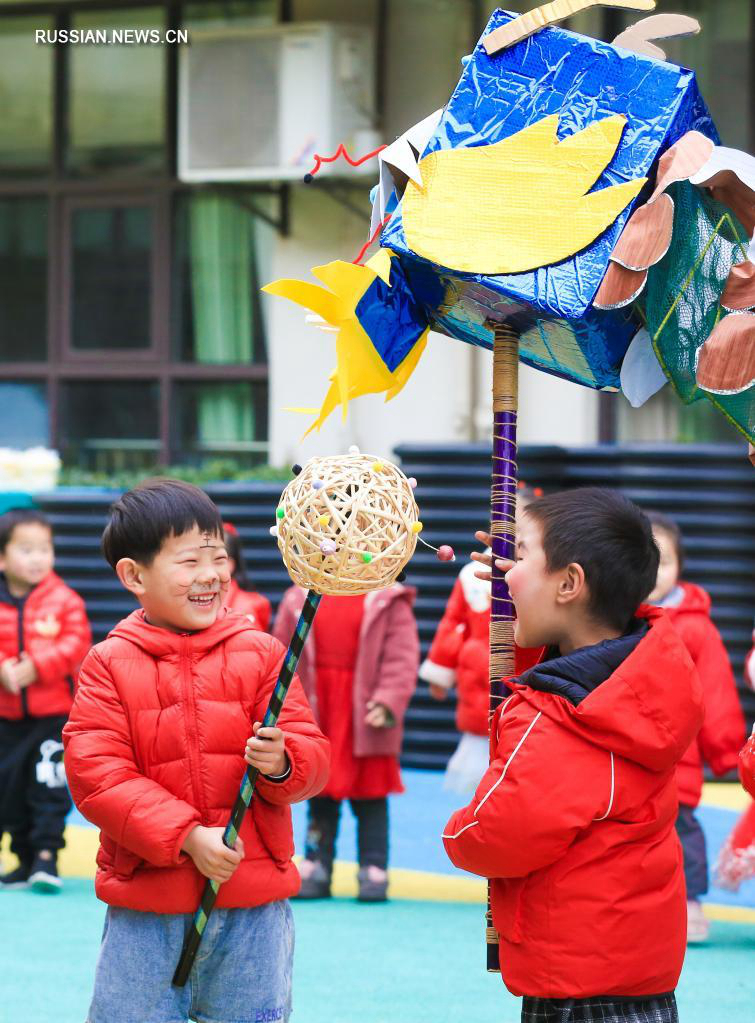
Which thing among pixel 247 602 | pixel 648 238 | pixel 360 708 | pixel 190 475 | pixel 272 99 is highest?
pixel 272 99

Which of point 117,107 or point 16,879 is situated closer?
point 16,879

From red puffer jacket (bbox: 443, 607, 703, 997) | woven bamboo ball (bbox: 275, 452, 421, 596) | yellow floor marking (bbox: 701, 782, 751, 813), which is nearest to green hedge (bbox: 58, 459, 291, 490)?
yellow floor marking (bbox: 701, 782, 751, 813)

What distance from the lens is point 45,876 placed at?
5695 millimetres

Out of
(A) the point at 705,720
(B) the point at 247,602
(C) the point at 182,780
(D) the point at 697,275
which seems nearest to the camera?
(D) the point at 697,275

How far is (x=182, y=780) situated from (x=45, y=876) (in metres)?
3.08

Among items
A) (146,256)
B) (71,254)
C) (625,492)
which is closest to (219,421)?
(146,256)

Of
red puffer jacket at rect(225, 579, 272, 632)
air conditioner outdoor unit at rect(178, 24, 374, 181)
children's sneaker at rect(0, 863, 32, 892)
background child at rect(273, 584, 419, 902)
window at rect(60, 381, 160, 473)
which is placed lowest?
children's sneaker at rect(0, 863, 32, 892)

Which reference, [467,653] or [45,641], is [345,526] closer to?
[467,653]

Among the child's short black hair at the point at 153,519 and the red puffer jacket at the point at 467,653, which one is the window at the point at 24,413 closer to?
the red puffer jacket at the point at 467,653

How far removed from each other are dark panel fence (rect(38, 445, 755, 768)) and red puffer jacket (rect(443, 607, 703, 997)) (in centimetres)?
533

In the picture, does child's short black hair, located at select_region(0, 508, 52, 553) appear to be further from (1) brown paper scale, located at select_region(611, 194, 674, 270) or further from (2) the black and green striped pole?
(1) brown paper scale, located at select_region(611, 194, 674, 270)

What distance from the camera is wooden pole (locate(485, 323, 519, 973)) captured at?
289 centimetres

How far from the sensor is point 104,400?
9883 millimetres

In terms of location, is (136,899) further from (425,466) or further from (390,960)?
(425,466)
